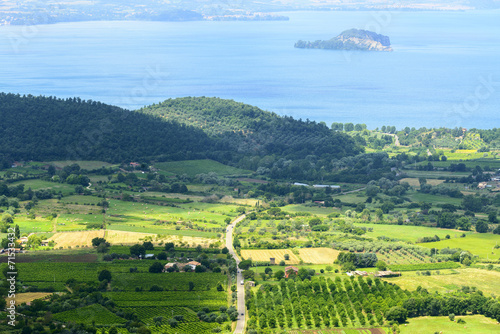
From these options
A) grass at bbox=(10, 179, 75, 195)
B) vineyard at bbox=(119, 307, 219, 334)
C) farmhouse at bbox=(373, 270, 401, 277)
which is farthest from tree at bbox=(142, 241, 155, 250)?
grass at bbox=(10, 179, 75, 195)

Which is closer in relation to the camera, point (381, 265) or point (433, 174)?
point (381, 265)

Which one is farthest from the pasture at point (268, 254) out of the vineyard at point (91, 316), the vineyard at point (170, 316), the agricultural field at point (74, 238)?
the vineyard at point (91, 316)

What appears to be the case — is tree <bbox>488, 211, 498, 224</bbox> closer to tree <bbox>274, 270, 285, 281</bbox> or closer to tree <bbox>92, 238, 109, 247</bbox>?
tree <bbox>274, 270, 285, 281</bbox>

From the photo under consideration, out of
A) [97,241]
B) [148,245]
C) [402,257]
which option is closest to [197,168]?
[97,241]

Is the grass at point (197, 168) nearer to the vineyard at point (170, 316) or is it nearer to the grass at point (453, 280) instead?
the grass at point (453, 280)

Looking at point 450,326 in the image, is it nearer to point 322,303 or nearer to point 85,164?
point 322,303

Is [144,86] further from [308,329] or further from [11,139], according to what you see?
[308,329]

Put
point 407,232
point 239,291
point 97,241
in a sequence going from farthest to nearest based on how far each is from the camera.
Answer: point 407,232, point 97,241, point 239,291
